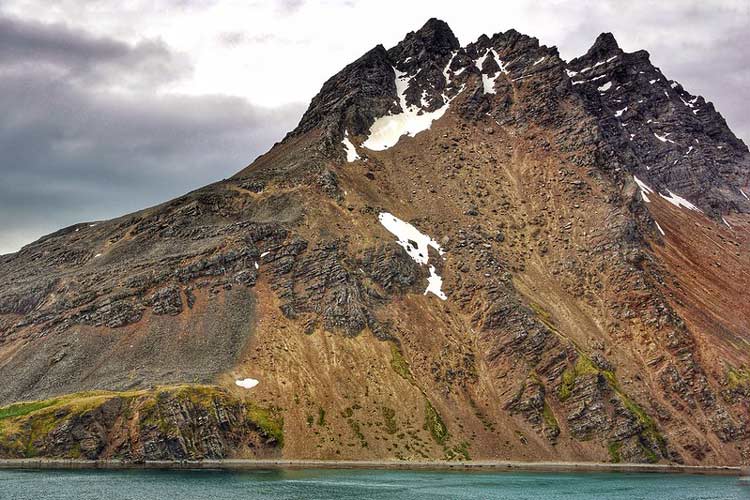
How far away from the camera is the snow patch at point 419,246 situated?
602 ft

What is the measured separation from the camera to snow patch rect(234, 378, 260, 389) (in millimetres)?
142625

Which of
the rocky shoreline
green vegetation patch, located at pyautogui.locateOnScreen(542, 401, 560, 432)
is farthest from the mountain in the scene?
the rocky shoreline

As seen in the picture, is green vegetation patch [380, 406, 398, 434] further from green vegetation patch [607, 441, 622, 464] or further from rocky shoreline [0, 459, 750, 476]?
green vegetation patch [607, 441, 622, 464]

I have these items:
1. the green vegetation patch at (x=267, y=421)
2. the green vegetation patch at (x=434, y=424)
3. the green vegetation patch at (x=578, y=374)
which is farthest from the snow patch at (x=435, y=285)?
the green vegetation patch at (x=267, y=421)

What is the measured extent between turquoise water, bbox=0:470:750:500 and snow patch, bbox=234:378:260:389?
1001 inches

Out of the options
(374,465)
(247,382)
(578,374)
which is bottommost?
(374,465)

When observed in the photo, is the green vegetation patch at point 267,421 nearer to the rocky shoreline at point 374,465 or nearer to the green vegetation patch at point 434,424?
the rocky shoreline at point 374,465

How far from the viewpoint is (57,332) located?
516 ft

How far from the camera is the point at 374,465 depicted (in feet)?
436

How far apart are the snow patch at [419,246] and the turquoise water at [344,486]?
6403 cm

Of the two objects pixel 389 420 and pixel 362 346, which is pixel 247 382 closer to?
pixel 362 346

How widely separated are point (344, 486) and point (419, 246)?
325 ft

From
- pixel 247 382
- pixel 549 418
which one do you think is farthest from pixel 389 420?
pixel 549 418

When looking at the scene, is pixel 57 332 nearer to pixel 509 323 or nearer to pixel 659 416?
pixel 509 323
